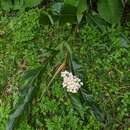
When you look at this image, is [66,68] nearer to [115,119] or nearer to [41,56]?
[41,56]

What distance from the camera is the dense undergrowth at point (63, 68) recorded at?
282 centimetres

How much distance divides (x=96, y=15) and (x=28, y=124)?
1.01 metres

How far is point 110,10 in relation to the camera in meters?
3.01

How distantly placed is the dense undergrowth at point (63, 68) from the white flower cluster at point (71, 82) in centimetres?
9

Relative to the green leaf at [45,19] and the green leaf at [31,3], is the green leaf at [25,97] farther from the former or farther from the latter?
the green leaf at [31,3]

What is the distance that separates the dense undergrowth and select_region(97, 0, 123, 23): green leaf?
5.0 inches

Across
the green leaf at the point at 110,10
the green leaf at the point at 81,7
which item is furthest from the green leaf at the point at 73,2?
the green leaf at the point at 110,10

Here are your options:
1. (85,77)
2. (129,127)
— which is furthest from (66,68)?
(129,127)

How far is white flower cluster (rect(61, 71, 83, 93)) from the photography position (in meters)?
2.81

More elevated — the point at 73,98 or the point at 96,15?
the point at 96,15

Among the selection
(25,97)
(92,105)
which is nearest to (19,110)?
(25,97)

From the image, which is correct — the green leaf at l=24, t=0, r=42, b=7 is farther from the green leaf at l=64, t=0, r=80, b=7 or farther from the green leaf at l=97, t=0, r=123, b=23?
the green leaf at l=97, t=0, r=123, b=23

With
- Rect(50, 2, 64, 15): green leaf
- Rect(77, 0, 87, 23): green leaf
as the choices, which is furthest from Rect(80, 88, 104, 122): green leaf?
Rect(50, 2, 64, 15): green leaf

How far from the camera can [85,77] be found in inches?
117
